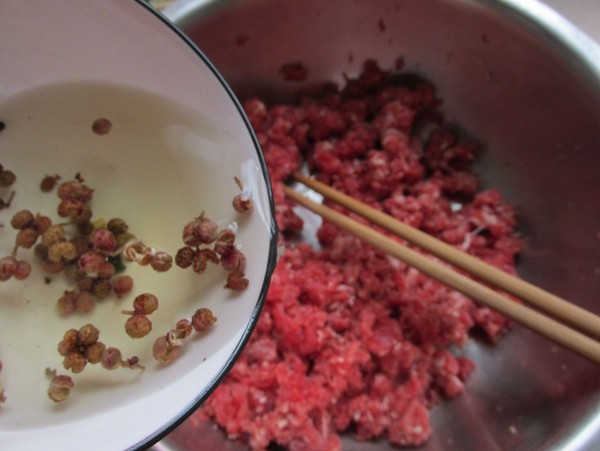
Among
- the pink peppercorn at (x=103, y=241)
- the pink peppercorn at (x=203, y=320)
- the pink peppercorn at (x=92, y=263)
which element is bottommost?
the pink peppercorn at (x=203, y=320)

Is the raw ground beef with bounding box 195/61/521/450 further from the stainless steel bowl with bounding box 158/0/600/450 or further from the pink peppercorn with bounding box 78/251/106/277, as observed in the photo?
the pink peppercorn with bounding box 78/251/106/277

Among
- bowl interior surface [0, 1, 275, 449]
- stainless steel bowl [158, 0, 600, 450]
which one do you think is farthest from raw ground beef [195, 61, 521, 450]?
bowl interior surface [0, 1, 275, 449]

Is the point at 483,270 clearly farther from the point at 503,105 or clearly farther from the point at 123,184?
the point at 123,184

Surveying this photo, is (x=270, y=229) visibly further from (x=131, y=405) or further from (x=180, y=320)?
(x=131, y=405)

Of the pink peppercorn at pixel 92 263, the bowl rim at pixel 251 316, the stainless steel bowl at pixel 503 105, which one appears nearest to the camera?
the bowl rim at pixel 251 316

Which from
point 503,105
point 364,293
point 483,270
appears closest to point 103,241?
point 364,293

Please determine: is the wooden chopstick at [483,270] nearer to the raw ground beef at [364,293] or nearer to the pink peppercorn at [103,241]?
the raw ground beef at [364,293]

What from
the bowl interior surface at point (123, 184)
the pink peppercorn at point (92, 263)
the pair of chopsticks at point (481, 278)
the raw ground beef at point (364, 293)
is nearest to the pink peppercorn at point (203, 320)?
the bowl interior surface at point (123, 184)
